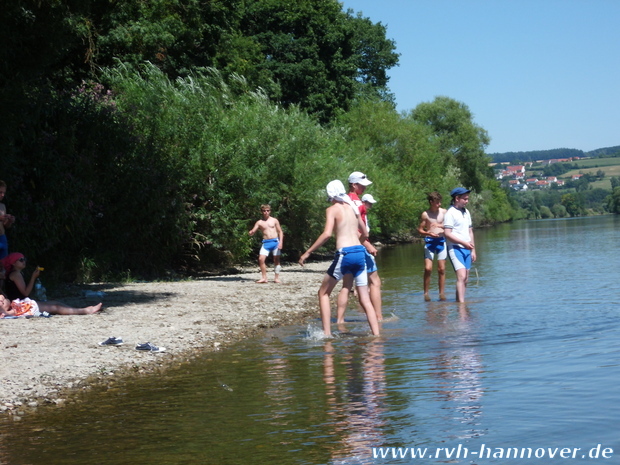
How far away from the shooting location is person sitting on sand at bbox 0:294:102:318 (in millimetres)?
12358

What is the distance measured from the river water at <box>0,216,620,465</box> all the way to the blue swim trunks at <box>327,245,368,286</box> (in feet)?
2.81

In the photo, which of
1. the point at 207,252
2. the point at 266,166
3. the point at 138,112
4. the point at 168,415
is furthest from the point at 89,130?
→ the point at 168,415

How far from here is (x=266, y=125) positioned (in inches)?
1110

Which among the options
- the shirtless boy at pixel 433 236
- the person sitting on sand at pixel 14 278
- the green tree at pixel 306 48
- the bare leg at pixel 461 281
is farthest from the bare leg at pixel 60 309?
the green tree at pixel 306 48

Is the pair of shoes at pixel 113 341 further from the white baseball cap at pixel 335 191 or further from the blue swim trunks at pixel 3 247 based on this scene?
the blue swim trunks at pixel 3 247

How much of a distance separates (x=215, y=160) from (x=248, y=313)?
33.5ft

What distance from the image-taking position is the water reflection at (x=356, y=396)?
5996 mm

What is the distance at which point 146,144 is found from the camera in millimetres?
21375

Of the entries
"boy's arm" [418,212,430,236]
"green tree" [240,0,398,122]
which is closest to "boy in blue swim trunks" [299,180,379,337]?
"boy's arm" [418,212,430,236]

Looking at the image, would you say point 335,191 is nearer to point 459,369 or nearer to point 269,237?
point 459,369

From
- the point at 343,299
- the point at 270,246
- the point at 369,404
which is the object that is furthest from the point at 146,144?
the point at 369,404

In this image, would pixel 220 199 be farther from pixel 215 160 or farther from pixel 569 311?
pixel 569 311

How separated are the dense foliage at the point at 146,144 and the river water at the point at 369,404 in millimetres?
8129

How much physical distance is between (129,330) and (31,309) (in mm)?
1801
